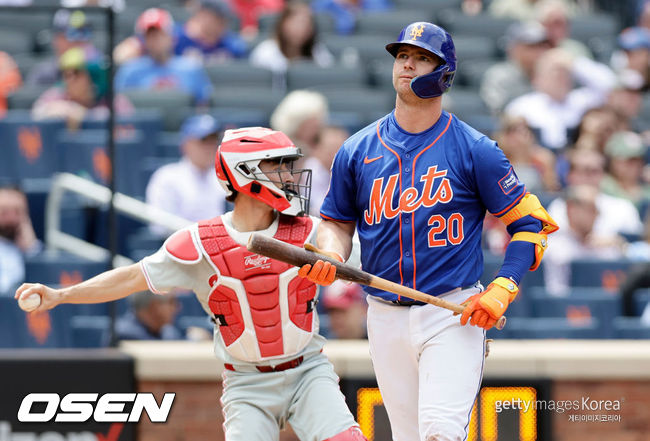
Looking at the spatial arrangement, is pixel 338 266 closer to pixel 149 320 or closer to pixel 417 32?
pixel 417 32

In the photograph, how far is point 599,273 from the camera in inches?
303

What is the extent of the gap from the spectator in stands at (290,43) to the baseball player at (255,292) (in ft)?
16.3

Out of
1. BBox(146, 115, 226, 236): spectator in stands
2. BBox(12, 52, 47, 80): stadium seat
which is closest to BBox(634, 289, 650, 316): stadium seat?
BBox(146, 115, 226, 236): spectator in stands

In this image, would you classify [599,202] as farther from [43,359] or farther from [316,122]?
[43,359]

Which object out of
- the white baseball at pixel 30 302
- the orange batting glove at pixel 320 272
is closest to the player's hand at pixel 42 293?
the white baseball at pixel 30 302

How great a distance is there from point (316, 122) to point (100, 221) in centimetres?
160

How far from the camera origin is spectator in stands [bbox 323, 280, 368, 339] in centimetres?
657

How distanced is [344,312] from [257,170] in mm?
2173

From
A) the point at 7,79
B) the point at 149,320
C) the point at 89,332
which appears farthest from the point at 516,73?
the point at 89,332

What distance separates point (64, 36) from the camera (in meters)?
8.92

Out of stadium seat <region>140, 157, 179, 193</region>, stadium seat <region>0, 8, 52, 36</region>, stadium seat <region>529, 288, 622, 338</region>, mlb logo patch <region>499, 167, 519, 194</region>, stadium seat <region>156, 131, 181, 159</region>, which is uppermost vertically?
mlb logo patch <region>499, 167, 519, 194</region>

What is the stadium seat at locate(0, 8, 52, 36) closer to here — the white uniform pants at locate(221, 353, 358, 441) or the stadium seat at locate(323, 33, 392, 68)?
the stadium seat at locate(323, 33, 392, 68)

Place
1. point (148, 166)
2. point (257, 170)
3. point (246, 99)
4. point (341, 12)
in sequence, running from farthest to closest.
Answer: point (341, 12), point (246, 99), point (148, 166), point (257, 170)

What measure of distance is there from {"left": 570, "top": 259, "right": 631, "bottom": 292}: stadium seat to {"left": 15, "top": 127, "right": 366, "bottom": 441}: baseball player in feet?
11.4
